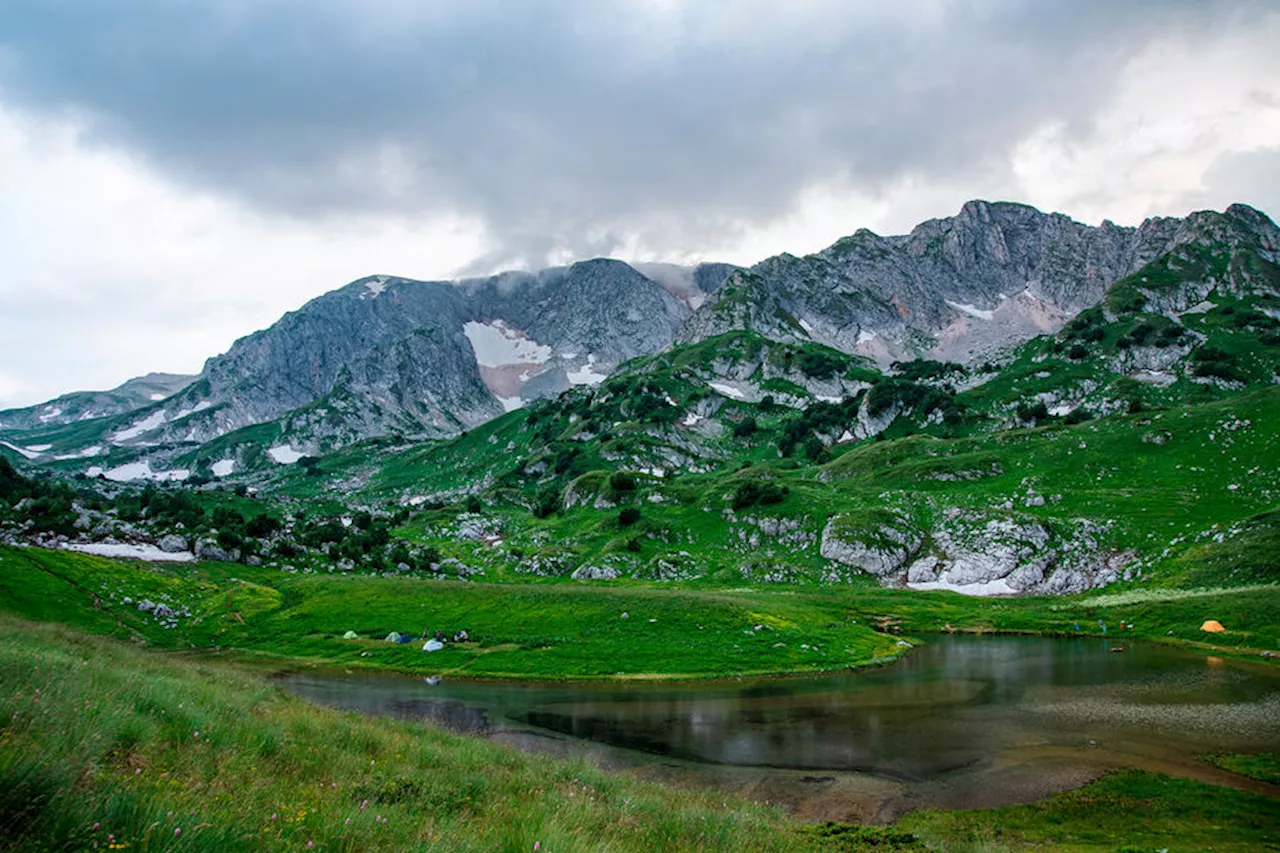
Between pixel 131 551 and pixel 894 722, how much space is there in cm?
7937

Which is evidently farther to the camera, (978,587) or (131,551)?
(978,587)

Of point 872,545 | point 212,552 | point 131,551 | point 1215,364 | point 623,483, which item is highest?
point 1215,364

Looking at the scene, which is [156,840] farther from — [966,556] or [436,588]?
[966,556]

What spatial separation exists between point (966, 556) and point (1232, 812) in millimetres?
73408

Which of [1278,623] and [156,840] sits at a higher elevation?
[156,840]

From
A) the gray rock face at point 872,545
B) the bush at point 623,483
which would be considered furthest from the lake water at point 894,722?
the bush at point 623,483

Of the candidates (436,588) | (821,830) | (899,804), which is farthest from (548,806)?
(436,588)

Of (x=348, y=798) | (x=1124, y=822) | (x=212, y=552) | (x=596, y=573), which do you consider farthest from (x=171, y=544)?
(x=1124, y=822)

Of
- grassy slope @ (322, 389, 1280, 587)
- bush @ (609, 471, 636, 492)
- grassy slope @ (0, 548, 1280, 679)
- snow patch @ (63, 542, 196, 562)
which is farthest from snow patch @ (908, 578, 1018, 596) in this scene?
snow patch @ (63, 542, 196, 562)

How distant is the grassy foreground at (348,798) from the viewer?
5637 millimetres

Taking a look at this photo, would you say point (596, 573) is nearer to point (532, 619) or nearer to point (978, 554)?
point (532, 619)

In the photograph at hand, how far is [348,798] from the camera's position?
31.3 ft

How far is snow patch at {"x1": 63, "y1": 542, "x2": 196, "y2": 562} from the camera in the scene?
6694cm

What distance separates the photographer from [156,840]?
5.22 metres
